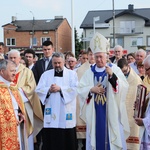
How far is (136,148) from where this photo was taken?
6.25 meters

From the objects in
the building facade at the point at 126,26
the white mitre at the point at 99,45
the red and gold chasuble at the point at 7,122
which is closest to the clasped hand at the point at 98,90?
the white mitre at the point at 99,45

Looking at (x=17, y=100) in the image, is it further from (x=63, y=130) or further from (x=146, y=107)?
(x=146, y=107)

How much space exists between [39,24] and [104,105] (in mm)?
49904

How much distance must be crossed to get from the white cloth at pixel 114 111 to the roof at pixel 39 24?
154 feet

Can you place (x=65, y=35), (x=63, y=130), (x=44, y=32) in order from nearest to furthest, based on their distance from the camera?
(x=63, y=130)
(x=44, y=32)
(x=65, y=35)

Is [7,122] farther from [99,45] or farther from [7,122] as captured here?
[99,45]

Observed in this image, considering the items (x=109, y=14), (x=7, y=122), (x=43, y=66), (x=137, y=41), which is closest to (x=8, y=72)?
(x=7, y=122)

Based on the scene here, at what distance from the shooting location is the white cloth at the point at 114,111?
5297 mm

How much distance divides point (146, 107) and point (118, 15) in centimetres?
4527

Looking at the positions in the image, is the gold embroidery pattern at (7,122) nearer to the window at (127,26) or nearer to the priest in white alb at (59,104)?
the priest in white alb at (59,104)

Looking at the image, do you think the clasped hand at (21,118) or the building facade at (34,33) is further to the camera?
the building facade at (34,33)

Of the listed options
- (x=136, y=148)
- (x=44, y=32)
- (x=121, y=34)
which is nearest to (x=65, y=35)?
(x=44, y=32)

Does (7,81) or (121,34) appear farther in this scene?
(121,34)

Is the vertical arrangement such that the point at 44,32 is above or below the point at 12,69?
above
